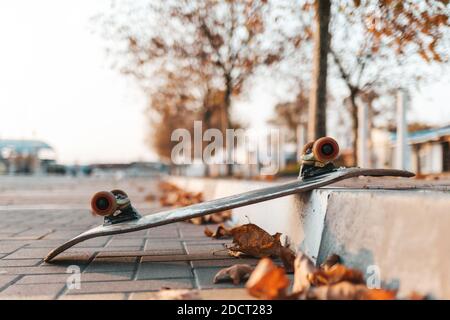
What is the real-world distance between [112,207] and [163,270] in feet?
1.97

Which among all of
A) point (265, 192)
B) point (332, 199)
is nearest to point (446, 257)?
point (332, 199)

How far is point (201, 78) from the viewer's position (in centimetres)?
1839

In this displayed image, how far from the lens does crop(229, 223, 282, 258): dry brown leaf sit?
3.39 metres

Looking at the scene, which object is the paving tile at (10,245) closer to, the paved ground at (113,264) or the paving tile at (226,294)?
the paved ground at (113,264)

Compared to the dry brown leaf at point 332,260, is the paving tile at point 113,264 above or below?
below

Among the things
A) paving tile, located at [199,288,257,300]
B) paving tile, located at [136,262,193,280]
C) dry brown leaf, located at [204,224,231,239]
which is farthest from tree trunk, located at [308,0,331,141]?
paving tile, located at [199,288,257,300]

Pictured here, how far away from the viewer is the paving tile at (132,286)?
253cm

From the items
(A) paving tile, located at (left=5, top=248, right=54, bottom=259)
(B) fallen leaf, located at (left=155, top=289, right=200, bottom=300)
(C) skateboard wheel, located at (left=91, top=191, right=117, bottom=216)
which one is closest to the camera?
(B) fallen leaf, located at (left=155, top=289, right=200, bottom=300)

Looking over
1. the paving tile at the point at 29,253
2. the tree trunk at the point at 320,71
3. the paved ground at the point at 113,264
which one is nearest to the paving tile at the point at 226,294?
the paved ground at the point at 113,264

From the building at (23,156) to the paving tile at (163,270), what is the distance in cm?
5429

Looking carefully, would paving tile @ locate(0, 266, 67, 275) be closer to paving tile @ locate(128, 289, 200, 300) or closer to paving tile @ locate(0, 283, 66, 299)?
paving tile @ locate(0, 283, 66, 299)

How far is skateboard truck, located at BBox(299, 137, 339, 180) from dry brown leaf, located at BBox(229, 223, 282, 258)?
0.46 meters

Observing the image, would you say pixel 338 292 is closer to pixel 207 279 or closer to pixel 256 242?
pixel 207 279
